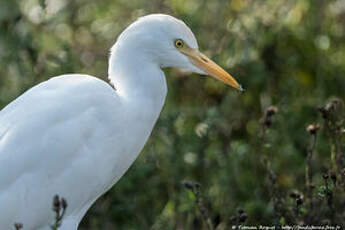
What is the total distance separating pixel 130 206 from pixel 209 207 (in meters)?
0.52

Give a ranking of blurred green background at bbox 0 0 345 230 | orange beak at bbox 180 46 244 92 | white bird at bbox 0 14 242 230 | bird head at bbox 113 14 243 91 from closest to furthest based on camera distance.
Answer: white bird at bbox 0 14 242 230
bird head at bbox 113 14 243 91
orange beak at bbox 180 46 244 92
blurred green background at bbox 0 0 345 230

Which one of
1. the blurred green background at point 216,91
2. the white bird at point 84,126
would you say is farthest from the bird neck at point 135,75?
the blurred green background at point 216,91

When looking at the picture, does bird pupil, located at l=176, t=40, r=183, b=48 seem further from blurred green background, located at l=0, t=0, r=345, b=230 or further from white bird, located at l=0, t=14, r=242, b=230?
blurred green background, located at l=0, t=0, r=345, b=230

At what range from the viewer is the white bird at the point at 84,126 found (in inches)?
143

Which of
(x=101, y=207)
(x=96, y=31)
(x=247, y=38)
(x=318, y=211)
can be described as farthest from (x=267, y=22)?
(x=318, y=211)

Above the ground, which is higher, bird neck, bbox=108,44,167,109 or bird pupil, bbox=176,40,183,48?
bird pupil, bbox=176,40,183,48

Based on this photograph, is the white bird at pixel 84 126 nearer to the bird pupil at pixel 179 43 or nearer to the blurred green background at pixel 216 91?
the bird pupil at pixel 179 43

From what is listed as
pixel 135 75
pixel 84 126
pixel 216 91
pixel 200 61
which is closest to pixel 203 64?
pixel 200 61

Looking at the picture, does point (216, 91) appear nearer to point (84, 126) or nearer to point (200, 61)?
point (200, 61)

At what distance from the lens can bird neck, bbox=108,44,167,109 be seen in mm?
3836

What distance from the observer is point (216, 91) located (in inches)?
239

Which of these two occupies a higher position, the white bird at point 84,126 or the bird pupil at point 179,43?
the bird pupil at point 179,43

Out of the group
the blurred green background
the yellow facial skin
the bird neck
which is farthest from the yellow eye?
the blurred green background

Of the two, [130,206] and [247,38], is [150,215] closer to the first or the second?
[130,206]
